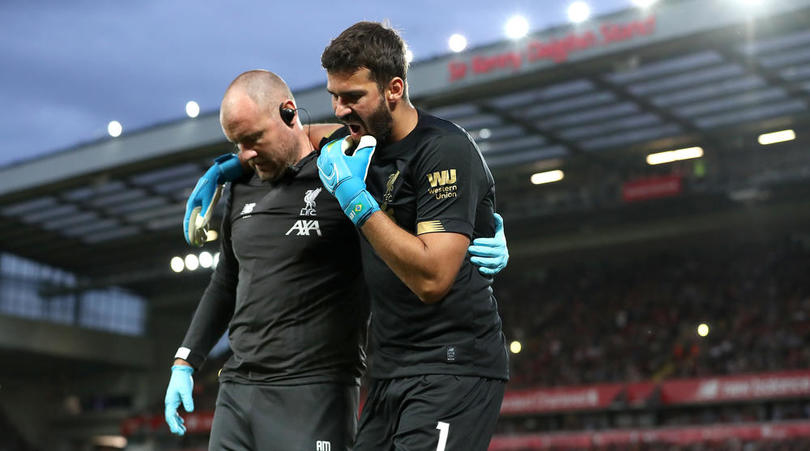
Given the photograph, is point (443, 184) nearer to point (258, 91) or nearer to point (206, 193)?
point (258, 91)

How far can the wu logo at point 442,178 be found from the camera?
340cm

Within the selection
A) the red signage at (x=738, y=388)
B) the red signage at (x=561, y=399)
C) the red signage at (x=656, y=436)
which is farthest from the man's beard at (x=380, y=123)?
the red signage at (x=561, y=399)

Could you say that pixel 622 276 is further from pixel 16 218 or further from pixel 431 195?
pixel 431 195

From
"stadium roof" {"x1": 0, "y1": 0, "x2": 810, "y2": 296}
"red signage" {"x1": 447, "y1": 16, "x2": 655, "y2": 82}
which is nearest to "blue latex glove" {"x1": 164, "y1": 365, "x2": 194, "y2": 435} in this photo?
"stadium roof" {"x1": 0, "y1": 0, "x2": 810, "y2": 296}

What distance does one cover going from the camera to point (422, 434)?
11.0ft

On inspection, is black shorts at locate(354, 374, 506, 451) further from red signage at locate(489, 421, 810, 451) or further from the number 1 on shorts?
red signage at locate(489, 421, 810, 451)

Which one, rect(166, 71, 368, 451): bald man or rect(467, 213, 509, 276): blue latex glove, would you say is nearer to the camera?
rect(467, 213, 509, 276): blue latex glove

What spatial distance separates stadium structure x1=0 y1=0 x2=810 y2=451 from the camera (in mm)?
21125

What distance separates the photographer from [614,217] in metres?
30.4

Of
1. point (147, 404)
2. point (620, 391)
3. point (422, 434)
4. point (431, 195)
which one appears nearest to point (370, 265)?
point (431, 195)

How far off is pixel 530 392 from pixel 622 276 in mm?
5921

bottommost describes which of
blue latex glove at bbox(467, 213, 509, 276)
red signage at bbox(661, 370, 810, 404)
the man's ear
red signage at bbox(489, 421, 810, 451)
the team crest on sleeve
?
red signage at bbox(489, 421, 810, 451)

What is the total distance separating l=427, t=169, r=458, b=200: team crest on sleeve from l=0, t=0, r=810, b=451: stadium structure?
637 inches

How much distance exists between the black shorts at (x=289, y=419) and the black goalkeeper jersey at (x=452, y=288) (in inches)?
21.8
